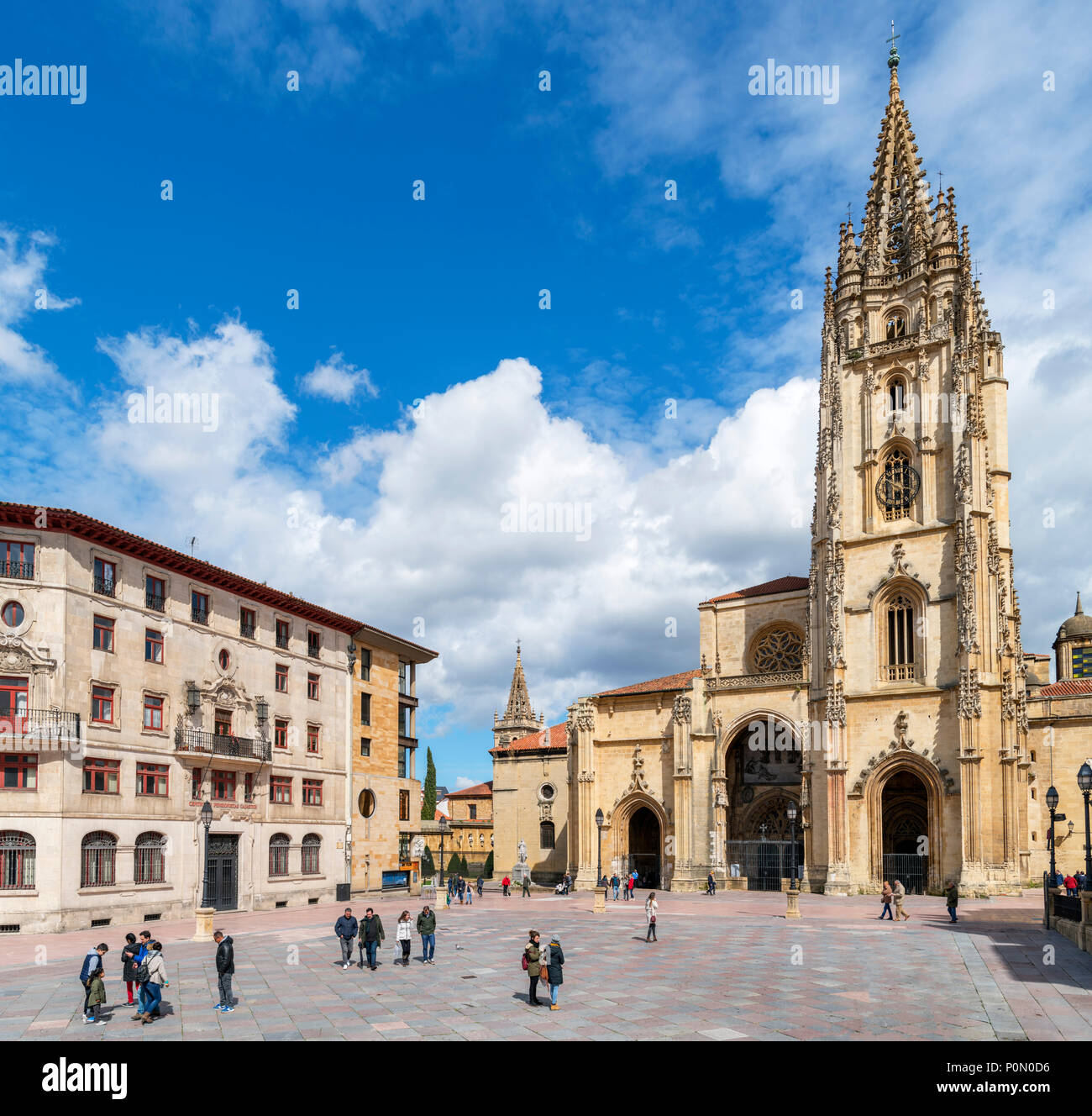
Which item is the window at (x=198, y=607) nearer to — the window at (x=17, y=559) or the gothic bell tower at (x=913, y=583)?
the window at (x=17, y=559)

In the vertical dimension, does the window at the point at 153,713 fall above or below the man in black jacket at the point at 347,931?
above

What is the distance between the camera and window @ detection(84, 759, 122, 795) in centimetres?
3200

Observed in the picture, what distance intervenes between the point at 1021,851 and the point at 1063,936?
19.5m

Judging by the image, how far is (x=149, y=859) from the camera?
34.4 m

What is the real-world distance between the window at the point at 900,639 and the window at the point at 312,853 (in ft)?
91.1

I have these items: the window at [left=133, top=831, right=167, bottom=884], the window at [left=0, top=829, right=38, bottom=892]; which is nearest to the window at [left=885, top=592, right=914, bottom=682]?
the window at [left=133, top=831, right=167, bottom=884]

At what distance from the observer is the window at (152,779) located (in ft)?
113

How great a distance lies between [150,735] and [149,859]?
4.23 metres

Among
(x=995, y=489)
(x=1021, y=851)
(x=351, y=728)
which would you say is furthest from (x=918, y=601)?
(x=351, y=728)

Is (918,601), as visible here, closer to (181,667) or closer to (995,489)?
(995,489)

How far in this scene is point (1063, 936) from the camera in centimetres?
2644

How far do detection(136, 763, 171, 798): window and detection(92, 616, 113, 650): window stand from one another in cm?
433

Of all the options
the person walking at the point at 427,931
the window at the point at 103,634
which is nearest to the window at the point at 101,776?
the window at the point at 103,634

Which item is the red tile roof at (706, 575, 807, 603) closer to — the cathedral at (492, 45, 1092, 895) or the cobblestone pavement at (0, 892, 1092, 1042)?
the cathedral at (492, 45, 1092, 895)
